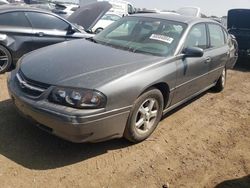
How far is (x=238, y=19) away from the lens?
10820mm

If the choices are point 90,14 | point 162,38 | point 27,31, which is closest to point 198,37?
point 162,38

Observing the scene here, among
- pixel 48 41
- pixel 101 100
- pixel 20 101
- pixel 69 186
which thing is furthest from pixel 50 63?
pixel 48 41

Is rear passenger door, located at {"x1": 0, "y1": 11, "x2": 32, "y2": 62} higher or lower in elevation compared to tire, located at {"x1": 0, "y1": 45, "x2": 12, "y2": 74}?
higher

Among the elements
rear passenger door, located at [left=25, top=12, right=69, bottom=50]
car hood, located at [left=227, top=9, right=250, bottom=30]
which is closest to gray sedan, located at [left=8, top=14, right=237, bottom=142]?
rear passenger door, located at [left=25, top=12, right=69, bottom=50]

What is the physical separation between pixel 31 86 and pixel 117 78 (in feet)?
3.20

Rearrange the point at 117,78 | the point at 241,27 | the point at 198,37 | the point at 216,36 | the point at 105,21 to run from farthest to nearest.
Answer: the point at 105,21 < the point at 241,27 < the point at 216,36 < the point at 198,37 < the point at 117,78

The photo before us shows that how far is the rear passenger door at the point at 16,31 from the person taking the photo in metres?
6.40

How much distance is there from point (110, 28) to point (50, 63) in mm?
1693

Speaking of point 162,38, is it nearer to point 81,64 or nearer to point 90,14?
point 81,64

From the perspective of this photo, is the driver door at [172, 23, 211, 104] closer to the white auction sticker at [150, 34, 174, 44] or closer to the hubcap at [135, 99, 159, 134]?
the white auction sticker at [150, 34, 174, 44]

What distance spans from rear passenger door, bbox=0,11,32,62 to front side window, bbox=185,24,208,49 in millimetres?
3530

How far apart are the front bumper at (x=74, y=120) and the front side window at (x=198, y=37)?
1805 millimetres

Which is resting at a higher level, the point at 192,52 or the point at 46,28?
the point at 192,52

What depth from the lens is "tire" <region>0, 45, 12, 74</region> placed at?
6.39 meters
